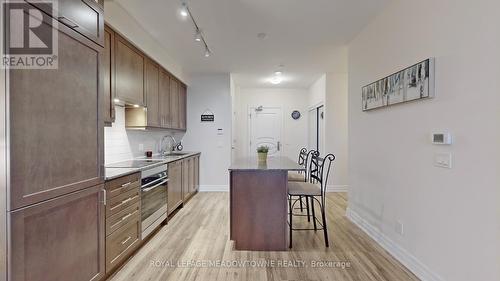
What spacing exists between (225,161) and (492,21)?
4820 mm

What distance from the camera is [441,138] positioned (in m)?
2.02

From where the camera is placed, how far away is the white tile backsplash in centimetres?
321

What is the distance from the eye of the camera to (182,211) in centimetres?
429

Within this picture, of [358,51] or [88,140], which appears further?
[358,51]

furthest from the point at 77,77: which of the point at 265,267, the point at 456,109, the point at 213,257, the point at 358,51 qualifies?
the point at 358,51

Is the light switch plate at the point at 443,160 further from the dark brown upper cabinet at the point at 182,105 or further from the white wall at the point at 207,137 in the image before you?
the dark brown upper cabinet at the point at 182,105

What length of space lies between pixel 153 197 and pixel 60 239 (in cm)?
151

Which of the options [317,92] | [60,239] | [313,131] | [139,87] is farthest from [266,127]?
[60,239]

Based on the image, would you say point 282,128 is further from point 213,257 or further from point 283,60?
point 213,257

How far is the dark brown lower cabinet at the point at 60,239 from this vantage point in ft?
4.43

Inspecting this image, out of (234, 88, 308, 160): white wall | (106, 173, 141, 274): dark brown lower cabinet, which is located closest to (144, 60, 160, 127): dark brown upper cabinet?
(106, 173, 141, 274): dark brown lower cabinet

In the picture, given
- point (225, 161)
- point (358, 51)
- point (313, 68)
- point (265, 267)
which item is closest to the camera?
point (265, 267)

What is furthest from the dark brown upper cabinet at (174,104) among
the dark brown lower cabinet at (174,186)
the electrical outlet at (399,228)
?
the electrical outlet at (399,228)

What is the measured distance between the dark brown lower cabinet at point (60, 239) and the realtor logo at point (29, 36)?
0.77m
